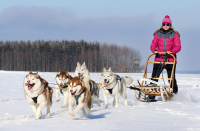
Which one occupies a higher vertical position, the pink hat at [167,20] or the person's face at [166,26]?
the pink hat at [167,20]

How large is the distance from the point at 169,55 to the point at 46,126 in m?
4.14

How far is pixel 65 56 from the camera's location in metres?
53.1

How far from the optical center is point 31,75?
3.83 meters

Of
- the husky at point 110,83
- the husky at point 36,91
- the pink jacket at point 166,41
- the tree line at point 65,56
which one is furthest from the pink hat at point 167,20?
the tree line at point 65,56

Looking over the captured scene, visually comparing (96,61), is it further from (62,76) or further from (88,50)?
(62,76)

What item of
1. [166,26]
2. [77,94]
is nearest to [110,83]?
[77,94]

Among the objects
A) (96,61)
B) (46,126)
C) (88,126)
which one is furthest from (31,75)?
(96,61)

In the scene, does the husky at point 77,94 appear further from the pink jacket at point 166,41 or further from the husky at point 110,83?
the pink jacket at point 166,41

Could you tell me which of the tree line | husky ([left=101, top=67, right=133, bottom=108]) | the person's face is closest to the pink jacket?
the person's face

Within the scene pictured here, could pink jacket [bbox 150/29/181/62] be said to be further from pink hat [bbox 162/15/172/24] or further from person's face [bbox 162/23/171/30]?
pink hat [bbox 162/15/172/24]

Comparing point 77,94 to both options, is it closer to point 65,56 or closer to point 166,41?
point 166,41

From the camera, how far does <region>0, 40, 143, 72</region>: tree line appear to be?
5131 cm

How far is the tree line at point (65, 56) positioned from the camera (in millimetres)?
51312

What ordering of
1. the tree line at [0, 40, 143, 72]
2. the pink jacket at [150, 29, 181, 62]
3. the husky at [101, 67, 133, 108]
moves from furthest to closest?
the tree line at [0, 40, 143, 72] → the pink jacket at [150, 29, 181, 62] → the husky at [101, 67, 133, 108]
